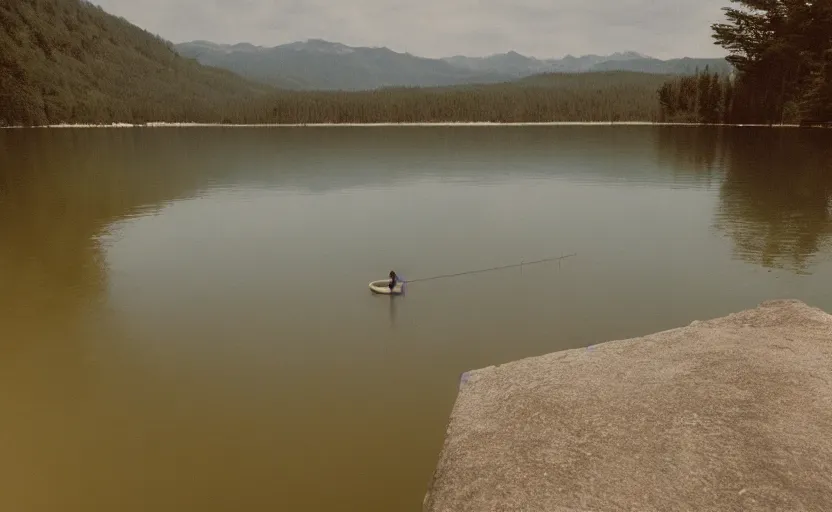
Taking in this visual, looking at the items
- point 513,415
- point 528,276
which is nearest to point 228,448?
point 513,415

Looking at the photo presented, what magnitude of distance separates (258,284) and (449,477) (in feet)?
60.9

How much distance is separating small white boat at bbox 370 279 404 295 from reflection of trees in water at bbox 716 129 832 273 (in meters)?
19.0

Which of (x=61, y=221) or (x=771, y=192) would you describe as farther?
(x=771, y=192)

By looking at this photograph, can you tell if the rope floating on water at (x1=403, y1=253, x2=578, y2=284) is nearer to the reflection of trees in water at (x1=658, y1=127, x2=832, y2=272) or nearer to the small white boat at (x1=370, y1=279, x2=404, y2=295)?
the small white boat at (x1=370, y1=279, x2=404, y2=295)

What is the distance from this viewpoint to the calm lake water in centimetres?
1355

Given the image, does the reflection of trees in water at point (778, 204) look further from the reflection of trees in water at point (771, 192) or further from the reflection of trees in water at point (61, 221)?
the reflection of trees in water at point (61, 221)

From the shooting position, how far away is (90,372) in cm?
1817

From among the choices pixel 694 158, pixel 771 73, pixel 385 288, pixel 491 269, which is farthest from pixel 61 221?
pixel 771 73

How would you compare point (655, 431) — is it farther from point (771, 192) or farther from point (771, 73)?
point (771, 73)

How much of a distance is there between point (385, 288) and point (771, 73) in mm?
148002

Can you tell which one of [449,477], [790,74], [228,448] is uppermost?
[790,74]

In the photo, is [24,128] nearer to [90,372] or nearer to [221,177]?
[221,177]

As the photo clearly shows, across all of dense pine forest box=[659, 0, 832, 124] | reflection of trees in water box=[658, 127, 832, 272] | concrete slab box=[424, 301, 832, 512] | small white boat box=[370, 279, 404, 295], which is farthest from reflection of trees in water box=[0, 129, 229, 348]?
dense pine forest box=[659, 0, 832, 124]

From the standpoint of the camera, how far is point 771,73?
449ft
